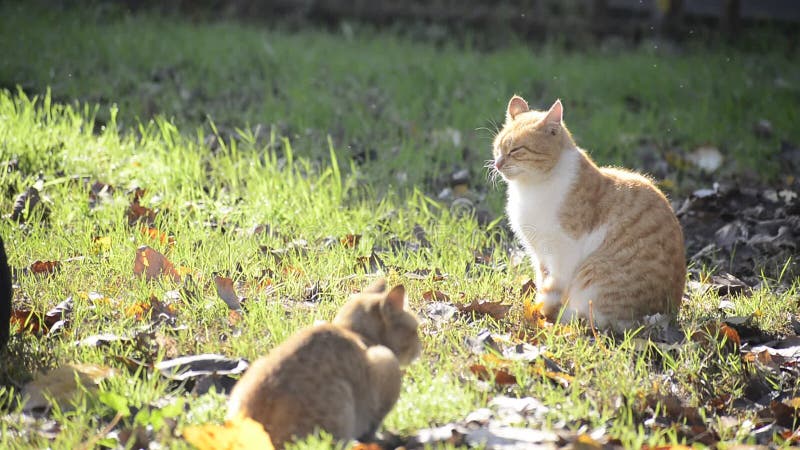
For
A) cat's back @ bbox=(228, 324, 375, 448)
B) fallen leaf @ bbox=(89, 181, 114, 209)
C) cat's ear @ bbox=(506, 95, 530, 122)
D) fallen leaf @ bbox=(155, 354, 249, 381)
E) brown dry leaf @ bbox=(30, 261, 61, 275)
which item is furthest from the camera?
fallen leaf @ bbox=(89, 181, 114, 209)

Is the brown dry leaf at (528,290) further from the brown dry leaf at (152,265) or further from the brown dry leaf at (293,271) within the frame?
the brown dry leaf at (152,265)

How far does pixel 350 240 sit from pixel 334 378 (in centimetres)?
224

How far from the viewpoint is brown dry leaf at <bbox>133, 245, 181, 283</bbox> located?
4.25 meters

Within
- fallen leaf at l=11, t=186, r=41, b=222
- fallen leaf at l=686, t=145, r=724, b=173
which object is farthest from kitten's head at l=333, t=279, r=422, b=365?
fallen leaf at l=686, t=145, r=724, b=173

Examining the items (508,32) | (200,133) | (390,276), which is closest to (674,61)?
(508,32)

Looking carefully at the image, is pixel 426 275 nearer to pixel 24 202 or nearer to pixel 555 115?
pixel 555 115

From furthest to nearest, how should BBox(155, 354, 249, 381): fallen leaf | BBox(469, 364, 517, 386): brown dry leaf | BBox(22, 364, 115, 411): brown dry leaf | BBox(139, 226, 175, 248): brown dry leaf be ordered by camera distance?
BBox(139, 226, 175, 248): brown dry leaf → BBox(469, 364, 517, 386): brown dry leaf → BBox(155, 354, 249, 381): fallen leaf → BBox(22, 364, 115, 411): brown dry leaf

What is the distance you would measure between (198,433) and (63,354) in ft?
3.61

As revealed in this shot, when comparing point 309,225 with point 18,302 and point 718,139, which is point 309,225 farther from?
point 718,139

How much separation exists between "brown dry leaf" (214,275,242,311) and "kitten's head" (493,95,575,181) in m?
1.34

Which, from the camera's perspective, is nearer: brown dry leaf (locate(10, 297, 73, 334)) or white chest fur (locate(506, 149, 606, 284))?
brown dry leaf (locate(10, 297, 73, 334))

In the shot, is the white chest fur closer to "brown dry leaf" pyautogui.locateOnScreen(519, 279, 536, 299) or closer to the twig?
"brown dry leaf" pyautogui.locateOnScreen(519, 279, 536, 299)

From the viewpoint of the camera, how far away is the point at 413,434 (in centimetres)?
296

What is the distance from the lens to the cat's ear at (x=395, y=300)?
9.89 feet
